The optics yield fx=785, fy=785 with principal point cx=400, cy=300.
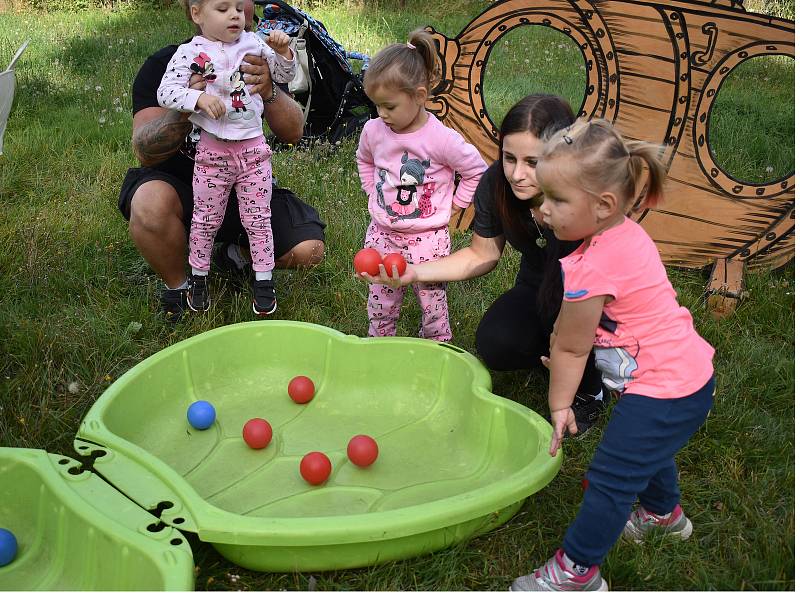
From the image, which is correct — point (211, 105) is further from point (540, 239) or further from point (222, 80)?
point (540, 239)

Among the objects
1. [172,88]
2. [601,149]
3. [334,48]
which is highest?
[601,149]

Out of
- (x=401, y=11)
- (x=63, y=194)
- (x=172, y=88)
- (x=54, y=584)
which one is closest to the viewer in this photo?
(x=54, y=584)

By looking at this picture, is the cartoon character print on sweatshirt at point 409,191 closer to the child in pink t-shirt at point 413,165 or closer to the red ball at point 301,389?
the child in pink t-shirt at point 413,165

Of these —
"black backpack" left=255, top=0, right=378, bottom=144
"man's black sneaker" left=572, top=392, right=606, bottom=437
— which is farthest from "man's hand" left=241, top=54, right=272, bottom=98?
"black backpack" left=255, top=0, right=378, bottom=144

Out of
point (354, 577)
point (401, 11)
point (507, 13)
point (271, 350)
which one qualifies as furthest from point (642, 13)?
point (401, 11)

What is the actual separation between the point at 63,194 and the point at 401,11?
16.8 feet

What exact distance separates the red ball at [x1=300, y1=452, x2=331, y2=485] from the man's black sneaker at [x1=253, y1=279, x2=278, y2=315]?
0.85 metres

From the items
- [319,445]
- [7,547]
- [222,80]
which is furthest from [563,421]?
[222,80]

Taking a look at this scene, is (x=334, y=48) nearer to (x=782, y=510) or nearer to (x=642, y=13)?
(x=642, y=13)

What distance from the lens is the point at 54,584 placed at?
1.70 m

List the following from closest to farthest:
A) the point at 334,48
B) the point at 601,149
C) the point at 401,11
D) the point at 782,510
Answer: the point at 601,149 < the point at 782,510 < the point at 334,48 < the point at 401,11

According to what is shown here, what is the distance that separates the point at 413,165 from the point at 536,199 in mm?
480

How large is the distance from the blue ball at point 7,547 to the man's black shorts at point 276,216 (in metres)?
1.35

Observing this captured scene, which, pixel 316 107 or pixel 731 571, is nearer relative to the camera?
pixel 731 571
